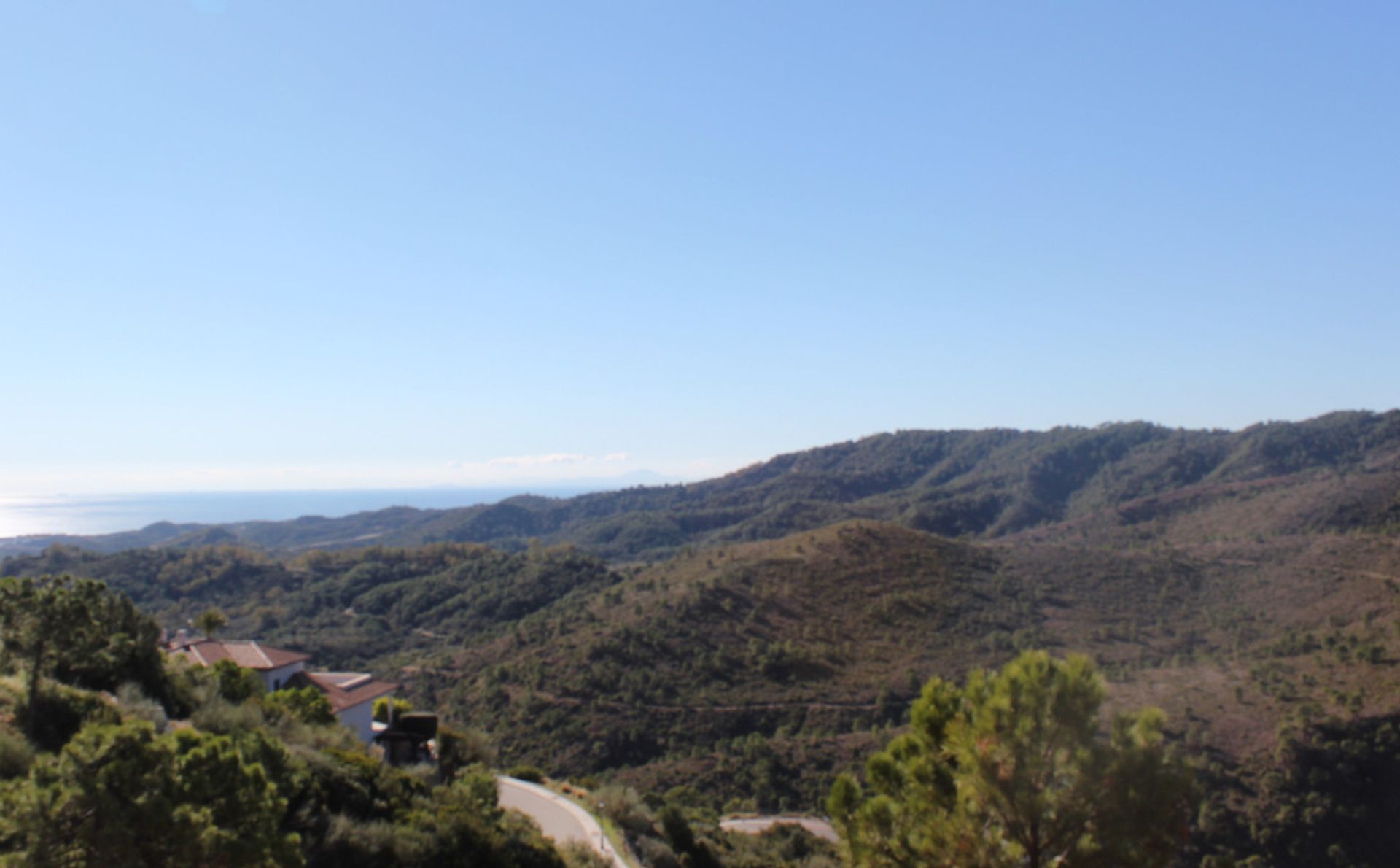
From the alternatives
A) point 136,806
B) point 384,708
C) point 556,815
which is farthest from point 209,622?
point 136,806

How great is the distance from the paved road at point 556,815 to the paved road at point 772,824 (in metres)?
5.40

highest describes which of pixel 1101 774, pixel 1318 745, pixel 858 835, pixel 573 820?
pixel 1101 774

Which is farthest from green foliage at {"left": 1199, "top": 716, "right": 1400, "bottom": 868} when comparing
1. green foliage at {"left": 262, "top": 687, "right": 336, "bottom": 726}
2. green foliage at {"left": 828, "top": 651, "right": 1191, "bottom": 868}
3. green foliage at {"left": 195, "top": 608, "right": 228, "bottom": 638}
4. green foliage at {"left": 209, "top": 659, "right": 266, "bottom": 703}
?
green foliage at {"left": 195, "top": 608, "right": 228, "bottom": 638}

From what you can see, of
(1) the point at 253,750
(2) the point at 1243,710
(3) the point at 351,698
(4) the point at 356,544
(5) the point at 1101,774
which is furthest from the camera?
(4) the point at 356,544

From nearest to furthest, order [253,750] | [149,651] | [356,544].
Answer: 1. [253,750]
2. [149,651]
3. [356,544]

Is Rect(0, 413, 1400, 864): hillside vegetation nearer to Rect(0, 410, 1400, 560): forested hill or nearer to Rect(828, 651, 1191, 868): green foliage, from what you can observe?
Rect(0, 410, 1400, 560): forested hill

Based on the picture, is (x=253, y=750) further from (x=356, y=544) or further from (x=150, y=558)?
(x=356, y=544)

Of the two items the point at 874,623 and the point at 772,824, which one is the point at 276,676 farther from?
the point at 874,623

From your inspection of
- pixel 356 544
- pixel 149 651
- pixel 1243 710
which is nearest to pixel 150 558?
pixel 356 544

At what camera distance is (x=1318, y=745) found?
81.2ft

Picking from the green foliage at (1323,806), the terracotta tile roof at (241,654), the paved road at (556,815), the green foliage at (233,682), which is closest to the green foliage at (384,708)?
the terracotta tile roof at (241,654)

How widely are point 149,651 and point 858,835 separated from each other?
14.2 metres

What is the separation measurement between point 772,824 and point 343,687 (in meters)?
12.4

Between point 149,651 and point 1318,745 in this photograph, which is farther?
point 1318,745
